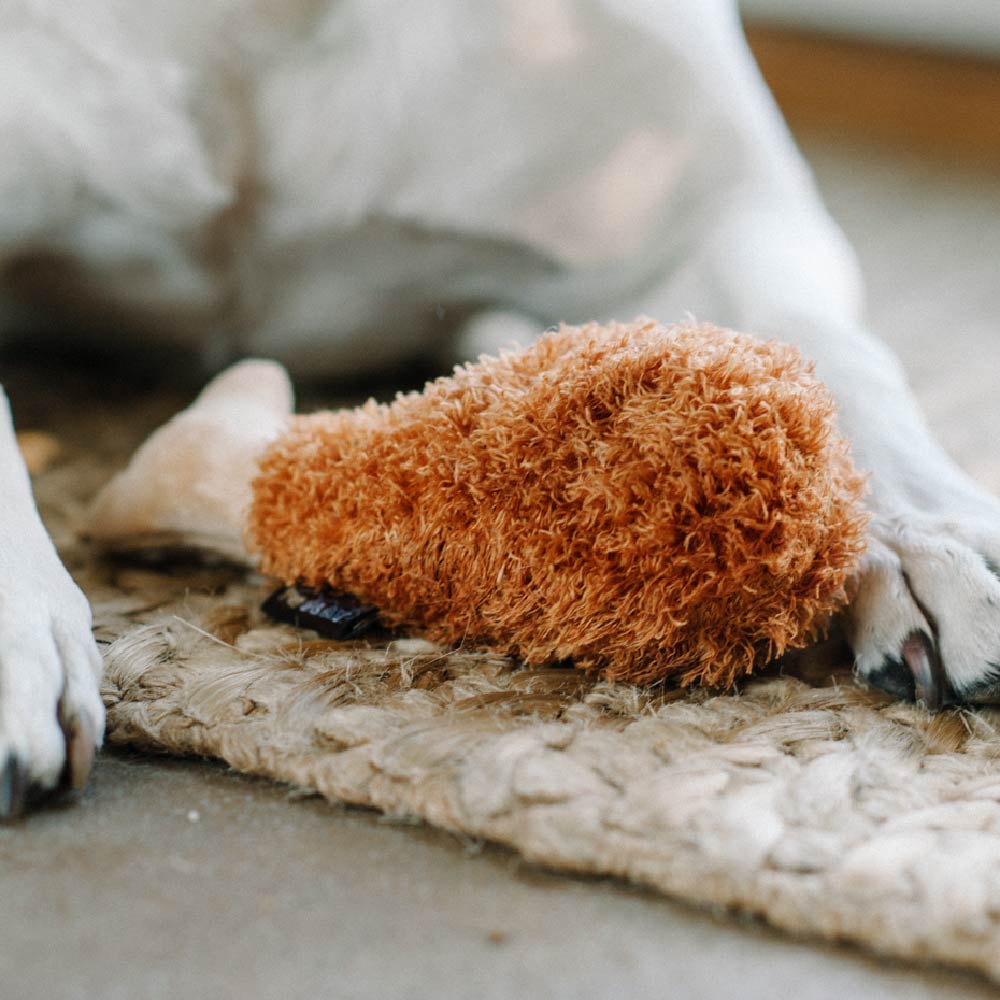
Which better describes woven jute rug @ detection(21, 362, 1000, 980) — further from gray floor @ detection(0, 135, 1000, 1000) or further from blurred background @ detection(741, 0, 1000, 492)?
blurred background @ detection(741, 0, 1000, 492)

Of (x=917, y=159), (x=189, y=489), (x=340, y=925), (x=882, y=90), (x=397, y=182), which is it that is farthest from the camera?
(x=882, y=90)

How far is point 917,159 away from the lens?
2396 millimetres

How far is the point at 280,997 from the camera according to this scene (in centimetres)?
36

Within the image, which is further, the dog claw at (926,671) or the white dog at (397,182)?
the white dog at (397,182)

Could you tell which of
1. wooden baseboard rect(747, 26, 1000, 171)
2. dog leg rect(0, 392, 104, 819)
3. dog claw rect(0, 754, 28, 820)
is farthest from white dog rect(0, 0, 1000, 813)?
wooden baseboard rect(747, 26, 1000, 171)

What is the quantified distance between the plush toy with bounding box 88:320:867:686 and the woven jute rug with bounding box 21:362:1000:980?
0.03 meters

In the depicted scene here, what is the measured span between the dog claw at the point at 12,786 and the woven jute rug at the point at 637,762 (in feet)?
0.25

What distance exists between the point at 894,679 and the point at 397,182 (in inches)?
23.5

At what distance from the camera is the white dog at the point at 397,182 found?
0.86 meters

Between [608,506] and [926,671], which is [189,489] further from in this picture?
[926,671]

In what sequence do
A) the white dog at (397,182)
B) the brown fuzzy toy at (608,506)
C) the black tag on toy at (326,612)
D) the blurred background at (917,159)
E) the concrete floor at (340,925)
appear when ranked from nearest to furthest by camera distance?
the concrete floor at (340,925), the brown fuzzy toy at (608,506), the black tag on toy at (326,612), the white dog at (397,182), the blurred background at (917,159)

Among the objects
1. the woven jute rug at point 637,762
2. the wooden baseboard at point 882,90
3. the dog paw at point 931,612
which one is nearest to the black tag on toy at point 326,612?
the woven jute rug at point 637,762

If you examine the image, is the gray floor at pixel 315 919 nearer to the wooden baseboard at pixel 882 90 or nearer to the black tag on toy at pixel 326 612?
the black tag on toy at pixel 326 612

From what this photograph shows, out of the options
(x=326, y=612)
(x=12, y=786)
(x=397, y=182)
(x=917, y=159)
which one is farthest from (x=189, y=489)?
(x=917, y=159)
